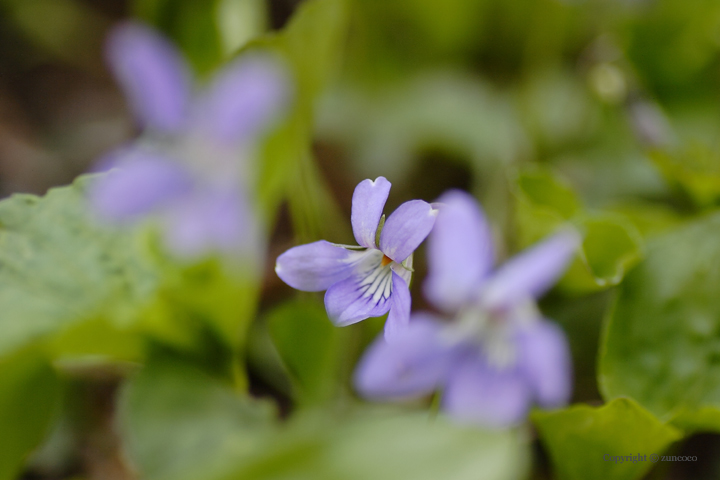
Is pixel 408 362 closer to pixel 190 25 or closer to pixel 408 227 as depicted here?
pixel 408 227

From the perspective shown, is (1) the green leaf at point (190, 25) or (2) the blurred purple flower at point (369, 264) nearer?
(2) the blurred purple flower at point (369, 264)

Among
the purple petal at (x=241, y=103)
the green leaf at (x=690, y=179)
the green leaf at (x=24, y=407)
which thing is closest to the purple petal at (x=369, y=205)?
the purple petal at (x=241, y=103)

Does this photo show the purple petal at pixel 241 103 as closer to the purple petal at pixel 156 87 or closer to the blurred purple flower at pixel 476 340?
the purple petal at pixel 156 87

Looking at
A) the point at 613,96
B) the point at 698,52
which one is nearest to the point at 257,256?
the point at 613,96

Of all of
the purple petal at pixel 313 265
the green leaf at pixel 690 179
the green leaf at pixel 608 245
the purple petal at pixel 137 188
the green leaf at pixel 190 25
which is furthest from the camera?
the green leaf at pixel 190 25

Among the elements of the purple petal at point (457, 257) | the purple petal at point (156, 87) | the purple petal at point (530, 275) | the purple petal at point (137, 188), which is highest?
the purple petal at point (156, 87)

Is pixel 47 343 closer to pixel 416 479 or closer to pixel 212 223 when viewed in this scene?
pixel 212 223
